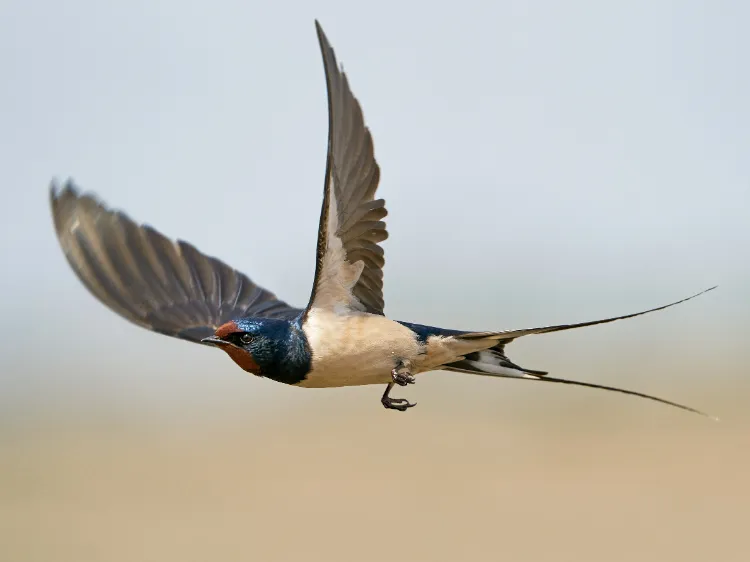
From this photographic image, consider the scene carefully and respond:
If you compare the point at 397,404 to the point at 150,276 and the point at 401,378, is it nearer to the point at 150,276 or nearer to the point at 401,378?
the point at 401,378

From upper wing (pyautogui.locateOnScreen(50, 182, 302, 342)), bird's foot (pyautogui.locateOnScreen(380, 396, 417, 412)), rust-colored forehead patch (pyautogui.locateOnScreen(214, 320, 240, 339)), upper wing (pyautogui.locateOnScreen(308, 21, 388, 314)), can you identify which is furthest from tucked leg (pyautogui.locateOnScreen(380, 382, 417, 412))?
upper wing (pyautogui.locateOnScreen(50, 182, 302, 342))

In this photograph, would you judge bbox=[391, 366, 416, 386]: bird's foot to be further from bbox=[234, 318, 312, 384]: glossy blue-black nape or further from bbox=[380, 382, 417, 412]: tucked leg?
bbox=[234, 318, 312, 384]: glossy blue-black nape

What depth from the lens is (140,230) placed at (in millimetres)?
5211

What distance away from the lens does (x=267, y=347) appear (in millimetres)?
3875

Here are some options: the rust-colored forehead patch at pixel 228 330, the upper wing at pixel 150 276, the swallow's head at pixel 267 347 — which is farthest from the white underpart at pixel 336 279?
the upper wing at pixel 150 276

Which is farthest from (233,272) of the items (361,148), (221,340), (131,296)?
(361,148)

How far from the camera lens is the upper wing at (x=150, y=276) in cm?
509

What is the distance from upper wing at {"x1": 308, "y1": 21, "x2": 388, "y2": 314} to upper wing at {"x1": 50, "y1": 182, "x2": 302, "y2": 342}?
1065mm

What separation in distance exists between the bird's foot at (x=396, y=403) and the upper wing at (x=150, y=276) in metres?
1.03

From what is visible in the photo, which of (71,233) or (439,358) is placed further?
(71,233)

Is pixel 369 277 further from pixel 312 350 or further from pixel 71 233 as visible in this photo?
pixel 71 233

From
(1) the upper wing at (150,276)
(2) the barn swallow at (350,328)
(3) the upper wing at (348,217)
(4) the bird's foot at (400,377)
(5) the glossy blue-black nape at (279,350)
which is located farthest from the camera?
(1) the upper wing at (150,276)

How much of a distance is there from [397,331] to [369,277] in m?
0.20

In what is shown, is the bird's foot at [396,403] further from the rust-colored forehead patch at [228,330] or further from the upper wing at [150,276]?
the upper wing at [150,276]
